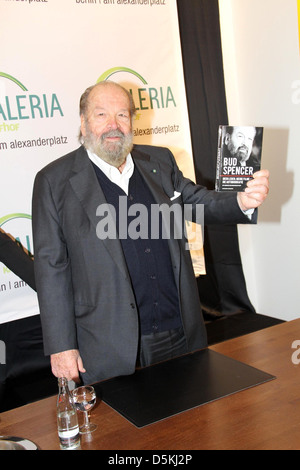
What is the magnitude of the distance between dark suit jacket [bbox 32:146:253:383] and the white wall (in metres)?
2.49

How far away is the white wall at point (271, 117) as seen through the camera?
4.36 metres

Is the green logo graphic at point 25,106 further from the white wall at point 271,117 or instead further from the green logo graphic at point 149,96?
the white wall at point 271,117

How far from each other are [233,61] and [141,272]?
3369 millimetres

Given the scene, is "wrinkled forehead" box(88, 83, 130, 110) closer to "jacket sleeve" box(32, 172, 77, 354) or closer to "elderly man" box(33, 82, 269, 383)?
"elderly man" box(33, 82, 269, 383)

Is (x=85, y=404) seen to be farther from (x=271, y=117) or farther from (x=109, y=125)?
(x=271, y=117)

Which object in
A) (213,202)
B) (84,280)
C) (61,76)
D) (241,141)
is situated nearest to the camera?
(241,141)

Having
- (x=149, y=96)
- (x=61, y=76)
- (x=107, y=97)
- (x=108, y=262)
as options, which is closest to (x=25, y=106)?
(x=61, y=76)

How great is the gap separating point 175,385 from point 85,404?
0.36 m

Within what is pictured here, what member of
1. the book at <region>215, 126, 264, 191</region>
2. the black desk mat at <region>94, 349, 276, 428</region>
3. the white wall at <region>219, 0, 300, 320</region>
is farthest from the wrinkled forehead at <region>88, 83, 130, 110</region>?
the white wall at <region>219, 0, 300, 320</region>

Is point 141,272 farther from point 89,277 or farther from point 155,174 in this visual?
point 155,174

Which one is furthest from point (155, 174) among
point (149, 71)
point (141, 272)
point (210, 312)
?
point (210, 312)

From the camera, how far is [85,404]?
5.01 feet

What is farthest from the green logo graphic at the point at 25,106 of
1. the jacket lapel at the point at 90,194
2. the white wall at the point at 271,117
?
the white wall at the point at 271,117

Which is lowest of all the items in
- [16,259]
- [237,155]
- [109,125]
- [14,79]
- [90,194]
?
[16,259]
